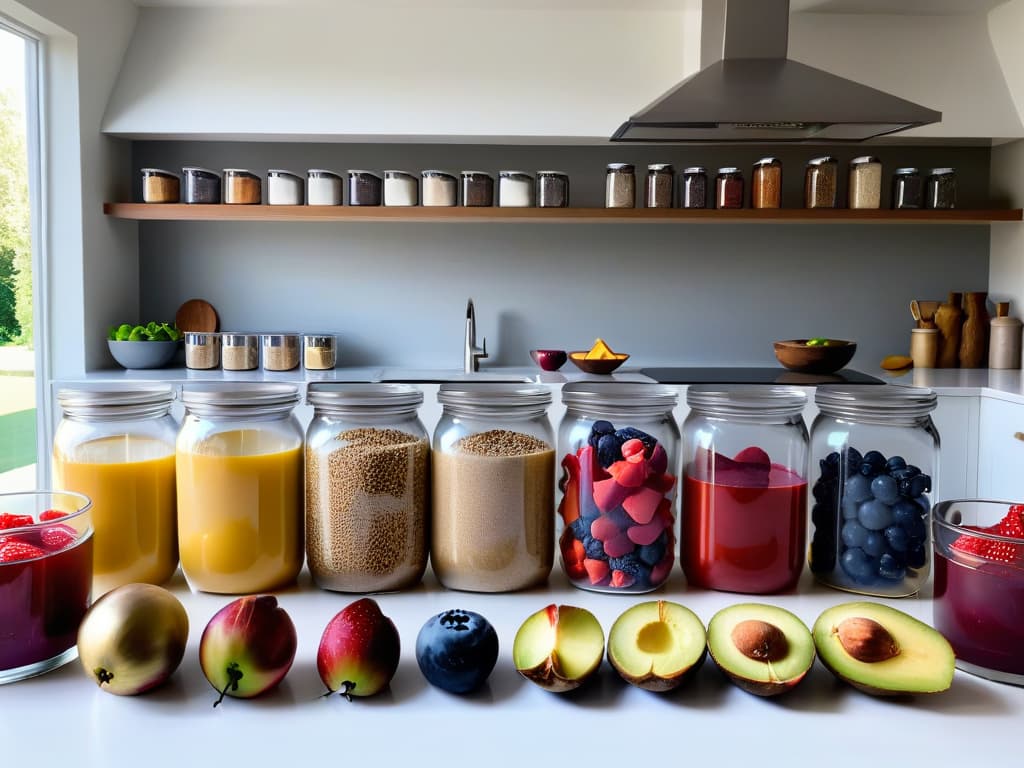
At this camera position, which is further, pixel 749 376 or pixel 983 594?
pixel 749 376

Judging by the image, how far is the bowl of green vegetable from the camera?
2.94 metres

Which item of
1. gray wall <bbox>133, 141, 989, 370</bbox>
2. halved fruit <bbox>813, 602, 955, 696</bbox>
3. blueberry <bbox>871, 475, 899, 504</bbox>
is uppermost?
gray wall <bbox>133, 141, 989, 370</bbox>

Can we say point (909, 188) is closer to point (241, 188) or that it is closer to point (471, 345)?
point (471, 345)

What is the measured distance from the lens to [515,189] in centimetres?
295

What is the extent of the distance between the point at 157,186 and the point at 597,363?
5.57ft

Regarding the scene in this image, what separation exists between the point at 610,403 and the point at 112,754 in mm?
555

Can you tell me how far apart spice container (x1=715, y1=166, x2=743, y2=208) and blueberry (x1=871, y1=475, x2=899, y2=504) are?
89.5 inches

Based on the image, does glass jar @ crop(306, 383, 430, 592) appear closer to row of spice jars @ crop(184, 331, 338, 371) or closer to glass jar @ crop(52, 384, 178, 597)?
glass jar @ crop(52, 384, 178, 597)

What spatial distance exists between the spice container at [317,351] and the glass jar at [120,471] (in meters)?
2.09

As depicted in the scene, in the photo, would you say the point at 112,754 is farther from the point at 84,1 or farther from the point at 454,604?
the point at 84,1

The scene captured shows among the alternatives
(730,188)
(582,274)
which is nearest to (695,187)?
(730,188)

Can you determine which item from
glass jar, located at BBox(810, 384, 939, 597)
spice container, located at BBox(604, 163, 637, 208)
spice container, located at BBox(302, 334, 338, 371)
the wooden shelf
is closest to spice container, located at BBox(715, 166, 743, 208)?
the wooden shelf

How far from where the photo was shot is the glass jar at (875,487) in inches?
34.3

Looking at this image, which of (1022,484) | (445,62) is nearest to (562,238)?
(445,62)
